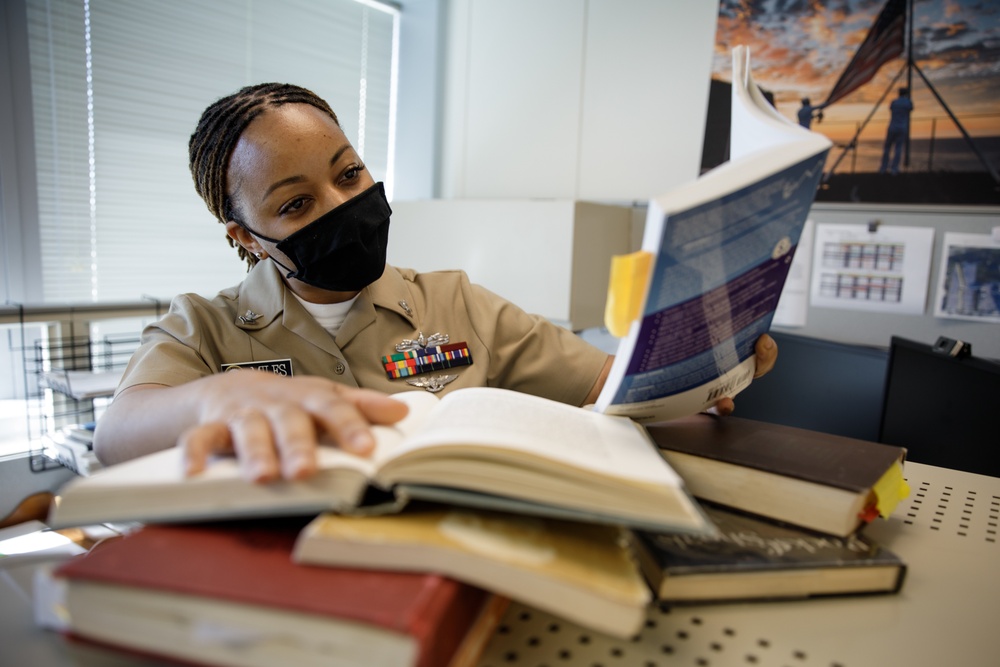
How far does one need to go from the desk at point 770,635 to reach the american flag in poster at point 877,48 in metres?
1.55

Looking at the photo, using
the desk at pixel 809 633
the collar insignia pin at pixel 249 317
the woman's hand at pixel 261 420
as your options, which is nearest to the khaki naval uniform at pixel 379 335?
the collar insignia pin at pixel 249 317

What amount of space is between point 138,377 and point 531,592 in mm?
626

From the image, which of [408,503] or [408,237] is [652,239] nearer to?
[408,503]

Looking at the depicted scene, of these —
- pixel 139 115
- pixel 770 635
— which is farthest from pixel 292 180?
pixel 139 115

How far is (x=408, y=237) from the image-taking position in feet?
7.38

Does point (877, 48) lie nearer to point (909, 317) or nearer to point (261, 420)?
point (909, 317)

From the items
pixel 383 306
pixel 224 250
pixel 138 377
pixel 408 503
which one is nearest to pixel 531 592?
pixel 408 503

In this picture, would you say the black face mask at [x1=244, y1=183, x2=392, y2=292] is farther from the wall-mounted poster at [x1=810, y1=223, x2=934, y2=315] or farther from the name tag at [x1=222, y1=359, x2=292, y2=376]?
the wall-mounted poster at [x1=810, y1=223, x2=934, y2=315]

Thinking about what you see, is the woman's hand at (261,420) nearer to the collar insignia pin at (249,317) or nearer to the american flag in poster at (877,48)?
the collar insignia pin at (249,317)

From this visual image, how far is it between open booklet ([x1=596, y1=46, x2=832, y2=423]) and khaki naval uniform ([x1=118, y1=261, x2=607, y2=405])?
445 millimetres

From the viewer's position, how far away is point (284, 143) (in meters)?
0.95

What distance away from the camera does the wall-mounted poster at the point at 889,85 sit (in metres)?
1.56

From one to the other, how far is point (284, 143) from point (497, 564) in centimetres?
78

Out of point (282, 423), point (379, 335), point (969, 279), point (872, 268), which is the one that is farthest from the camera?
point (872, 268)
